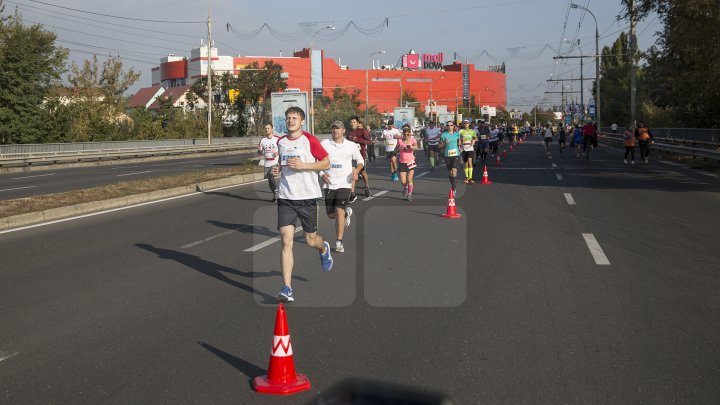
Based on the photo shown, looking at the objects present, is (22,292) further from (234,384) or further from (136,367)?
(234,384)

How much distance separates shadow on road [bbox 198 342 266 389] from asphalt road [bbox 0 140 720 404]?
26 millimetres

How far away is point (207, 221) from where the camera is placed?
14.1m

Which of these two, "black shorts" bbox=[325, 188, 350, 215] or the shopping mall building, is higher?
the shopping mall building

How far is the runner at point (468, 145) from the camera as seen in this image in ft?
70.0

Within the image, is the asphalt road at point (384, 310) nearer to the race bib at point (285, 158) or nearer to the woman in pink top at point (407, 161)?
the race bib at point (285, 158)

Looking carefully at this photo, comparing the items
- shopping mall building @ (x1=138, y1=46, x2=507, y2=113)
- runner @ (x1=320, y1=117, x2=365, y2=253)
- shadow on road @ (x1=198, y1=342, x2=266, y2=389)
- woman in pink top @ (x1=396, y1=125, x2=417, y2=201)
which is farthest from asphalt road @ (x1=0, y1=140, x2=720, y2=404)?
shopping mall building @ (x1=138, y1=46, x2=507, y2=113)

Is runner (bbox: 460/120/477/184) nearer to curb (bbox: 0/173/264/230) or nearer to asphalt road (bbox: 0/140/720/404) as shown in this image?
curb (bbox: 0/173/264/230)

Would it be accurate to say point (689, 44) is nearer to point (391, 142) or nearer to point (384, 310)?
point (391, 142)

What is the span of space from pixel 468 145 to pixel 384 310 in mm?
14886

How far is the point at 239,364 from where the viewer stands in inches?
213

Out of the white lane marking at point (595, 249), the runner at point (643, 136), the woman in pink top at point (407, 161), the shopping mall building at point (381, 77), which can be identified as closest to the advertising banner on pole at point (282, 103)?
the runner at point (643, 136)

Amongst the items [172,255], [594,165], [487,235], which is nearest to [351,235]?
[487,235]

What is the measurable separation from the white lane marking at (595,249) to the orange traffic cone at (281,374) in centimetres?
545

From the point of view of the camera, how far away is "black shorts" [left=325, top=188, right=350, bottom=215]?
10.6 m
